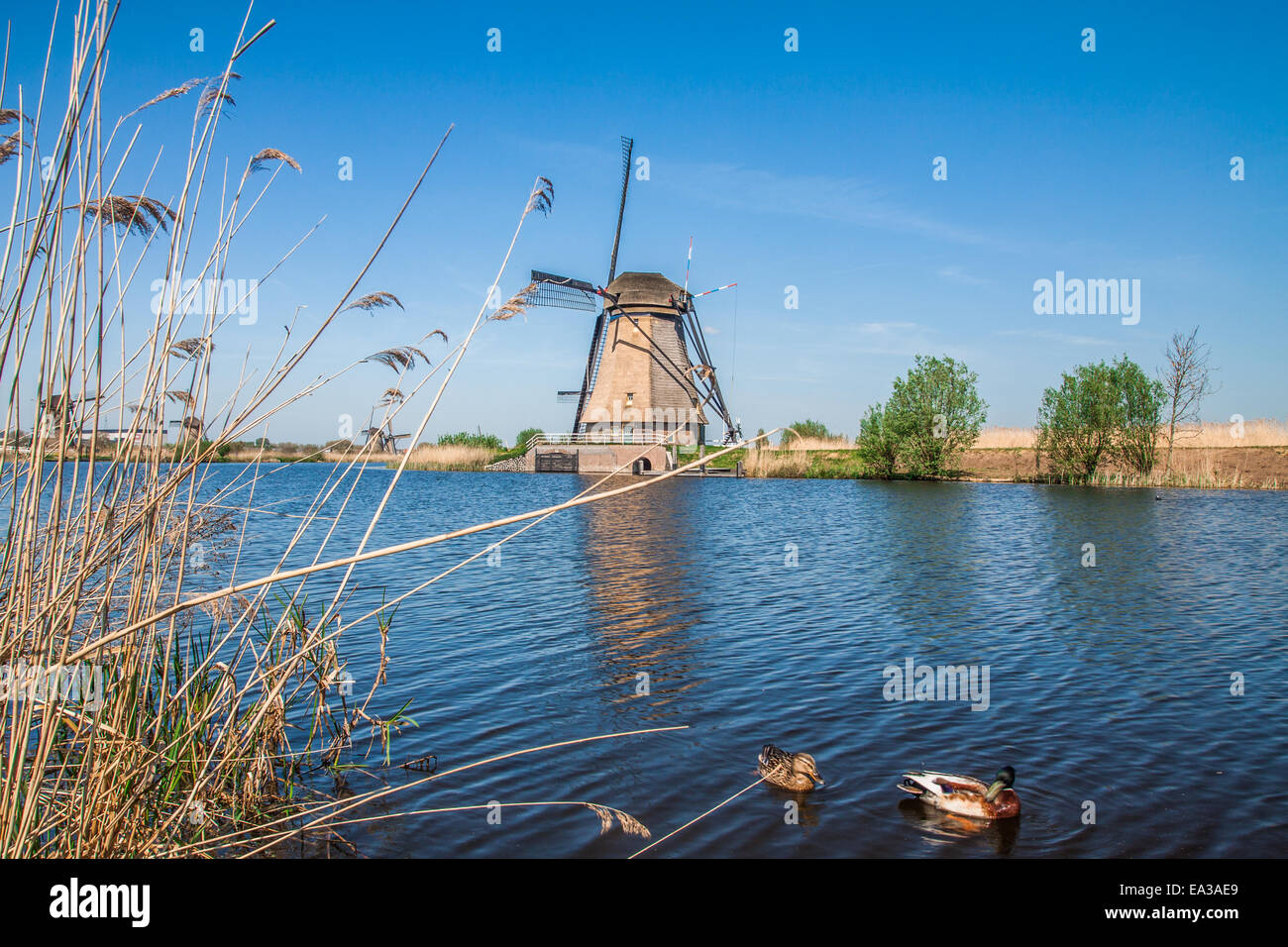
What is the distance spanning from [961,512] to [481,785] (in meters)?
21.0

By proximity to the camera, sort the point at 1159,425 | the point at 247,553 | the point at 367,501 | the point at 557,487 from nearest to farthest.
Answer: the point at 247,553
the point at 367,501
the point at 1159,425
the point at 557,487

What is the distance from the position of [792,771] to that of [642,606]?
231 inches

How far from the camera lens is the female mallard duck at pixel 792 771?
5.00 meters

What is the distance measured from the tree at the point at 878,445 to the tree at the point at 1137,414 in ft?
31.1

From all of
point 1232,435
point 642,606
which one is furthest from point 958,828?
point 1232,435

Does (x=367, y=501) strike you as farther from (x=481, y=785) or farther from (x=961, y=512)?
(x=481, y=785)

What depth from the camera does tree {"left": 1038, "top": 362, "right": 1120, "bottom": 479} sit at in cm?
3322

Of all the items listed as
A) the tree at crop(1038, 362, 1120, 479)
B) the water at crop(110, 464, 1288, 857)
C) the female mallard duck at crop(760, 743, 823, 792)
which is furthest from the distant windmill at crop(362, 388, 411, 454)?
the tree at crop(1038, 362, 1120, 479)

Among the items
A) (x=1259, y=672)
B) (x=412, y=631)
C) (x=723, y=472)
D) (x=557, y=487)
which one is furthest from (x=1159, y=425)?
(x=412, y=631)

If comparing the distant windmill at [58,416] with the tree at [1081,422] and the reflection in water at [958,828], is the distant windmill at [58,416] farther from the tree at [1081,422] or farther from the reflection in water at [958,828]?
the tree at [1081,422]

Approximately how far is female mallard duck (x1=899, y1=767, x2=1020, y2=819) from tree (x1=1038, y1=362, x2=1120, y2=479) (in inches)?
1315

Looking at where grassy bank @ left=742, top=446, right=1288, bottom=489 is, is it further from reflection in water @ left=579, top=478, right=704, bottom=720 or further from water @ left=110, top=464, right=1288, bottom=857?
reflection in water @ left=579, top=478, right=704, bottom=720
